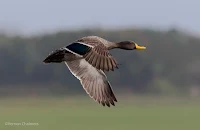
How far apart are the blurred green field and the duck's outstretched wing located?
16148 millimetres

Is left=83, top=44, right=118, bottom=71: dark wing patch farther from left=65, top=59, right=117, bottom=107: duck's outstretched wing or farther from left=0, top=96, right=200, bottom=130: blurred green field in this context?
left=0, top=96, right=200, bottom=130: blurred green field

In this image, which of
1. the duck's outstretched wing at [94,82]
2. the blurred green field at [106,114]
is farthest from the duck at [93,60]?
the blurred green field at [106,114]

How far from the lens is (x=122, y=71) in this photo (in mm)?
48250

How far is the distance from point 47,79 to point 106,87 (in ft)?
89.9

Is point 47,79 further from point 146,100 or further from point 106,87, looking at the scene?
point 106,87

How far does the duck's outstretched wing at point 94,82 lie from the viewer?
46.9ft

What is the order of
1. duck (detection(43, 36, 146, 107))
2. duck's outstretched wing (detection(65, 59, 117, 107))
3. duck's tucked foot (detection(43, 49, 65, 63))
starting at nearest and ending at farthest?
duck (detection(43, 36, 146, 107))
duck's tucked foot (detection(43, 49, 65, 63))
duck's outstretched wing (detection(65, 59, 117, 107))

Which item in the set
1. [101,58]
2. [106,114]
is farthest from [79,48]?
[106,114]

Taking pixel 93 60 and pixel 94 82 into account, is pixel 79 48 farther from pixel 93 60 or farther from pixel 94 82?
pixel 94 82

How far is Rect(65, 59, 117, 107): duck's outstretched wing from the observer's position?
46.9 ft

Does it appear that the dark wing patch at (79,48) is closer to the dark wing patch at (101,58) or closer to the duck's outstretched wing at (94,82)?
the dark wing patch at (101,58)

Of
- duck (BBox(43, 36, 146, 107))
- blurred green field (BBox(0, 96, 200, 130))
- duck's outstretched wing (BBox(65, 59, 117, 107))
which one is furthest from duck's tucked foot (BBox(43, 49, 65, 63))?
blurred green field (BBox(0, 96, 200, 130))

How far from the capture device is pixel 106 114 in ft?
137

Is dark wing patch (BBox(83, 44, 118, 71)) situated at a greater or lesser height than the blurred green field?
greater
